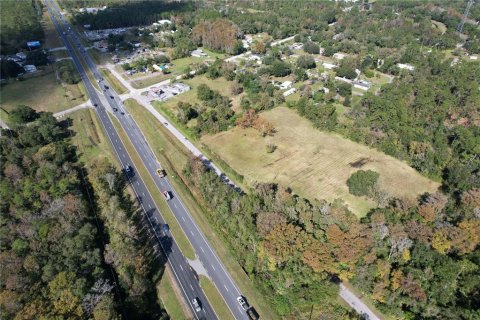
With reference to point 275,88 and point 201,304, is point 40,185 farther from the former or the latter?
point 275,88

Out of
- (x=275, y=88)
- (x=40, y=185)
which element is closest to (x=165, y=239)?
(x=40, y=185)

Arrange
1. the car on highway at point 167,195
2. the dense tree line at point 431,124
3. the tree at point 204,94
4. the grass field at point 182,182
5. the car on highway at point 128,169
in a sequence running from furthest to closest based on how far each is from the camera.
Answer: the tree at point 204,94, the car on highway at point 128,169, the dense tree line at point 431,124, the car on highway at point 167,195, the grass field at point 182,182

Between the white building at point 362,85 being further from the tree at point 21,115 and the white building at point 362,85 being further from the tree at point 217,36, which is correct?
the tree at point 21,115

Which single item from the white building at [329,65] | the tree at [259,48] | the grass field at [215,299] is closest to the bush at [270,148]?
the grass field at [215,299]

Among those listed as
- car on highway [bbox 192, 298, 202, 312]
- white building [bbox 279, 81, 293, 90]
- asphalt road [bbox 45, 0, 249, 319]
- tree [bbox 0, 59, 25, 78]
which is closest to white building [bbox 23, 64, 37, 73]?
tree [bbox 0, 59, 25, 78]

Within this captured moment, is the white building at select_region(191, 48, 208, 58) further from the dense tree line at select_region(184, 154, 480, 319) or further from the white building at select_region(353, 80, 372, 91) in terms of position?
the dense tree line at select_region(184, 154, 480, 319)
